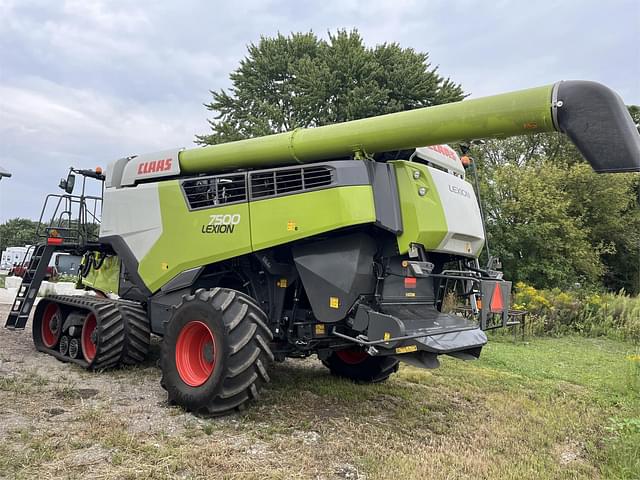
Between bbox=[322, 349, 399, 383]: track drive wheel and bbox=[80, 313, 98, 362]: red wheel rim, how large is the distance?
2918mm

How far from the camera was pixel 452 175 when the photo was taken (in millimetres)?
5383

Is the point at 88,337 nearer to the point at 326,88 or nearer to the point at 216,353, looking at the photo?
the point at 216,353

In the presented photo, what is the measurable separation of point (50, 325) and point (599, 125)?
7.21 m

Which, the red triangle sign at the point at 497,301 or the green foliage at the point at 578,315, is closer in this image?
the red triangle sign at the point at 497,301

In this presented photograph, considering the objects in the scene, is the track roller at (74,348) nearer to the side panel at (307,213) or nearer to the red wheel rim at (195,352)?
the red wheel rim at (195,352)

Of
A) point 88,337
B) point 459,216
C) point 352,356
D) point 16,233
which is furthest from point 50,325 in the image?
point 16,233

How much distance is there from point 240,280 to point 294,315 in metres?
0.84

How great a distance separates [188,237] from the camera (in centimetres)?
574

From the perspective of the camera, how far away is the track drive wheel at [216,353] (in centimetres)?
457

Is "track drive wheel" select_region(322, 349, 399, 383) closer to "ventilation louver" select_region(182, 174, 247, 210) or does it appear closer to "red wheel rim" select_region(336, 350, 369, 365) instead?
"red wheel rim" select_region(336, 350, 369, 365)

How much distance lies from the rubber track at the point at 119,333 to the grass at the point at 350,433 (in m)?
0.22

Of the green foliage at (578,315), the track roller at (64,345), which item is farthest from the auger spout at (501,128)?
the green foliage at (578,315)

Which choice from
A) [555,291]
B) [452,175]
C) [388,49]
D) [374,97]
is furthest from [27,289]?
[388,49]

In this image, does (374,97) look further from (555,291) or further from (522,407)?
(522,407)
